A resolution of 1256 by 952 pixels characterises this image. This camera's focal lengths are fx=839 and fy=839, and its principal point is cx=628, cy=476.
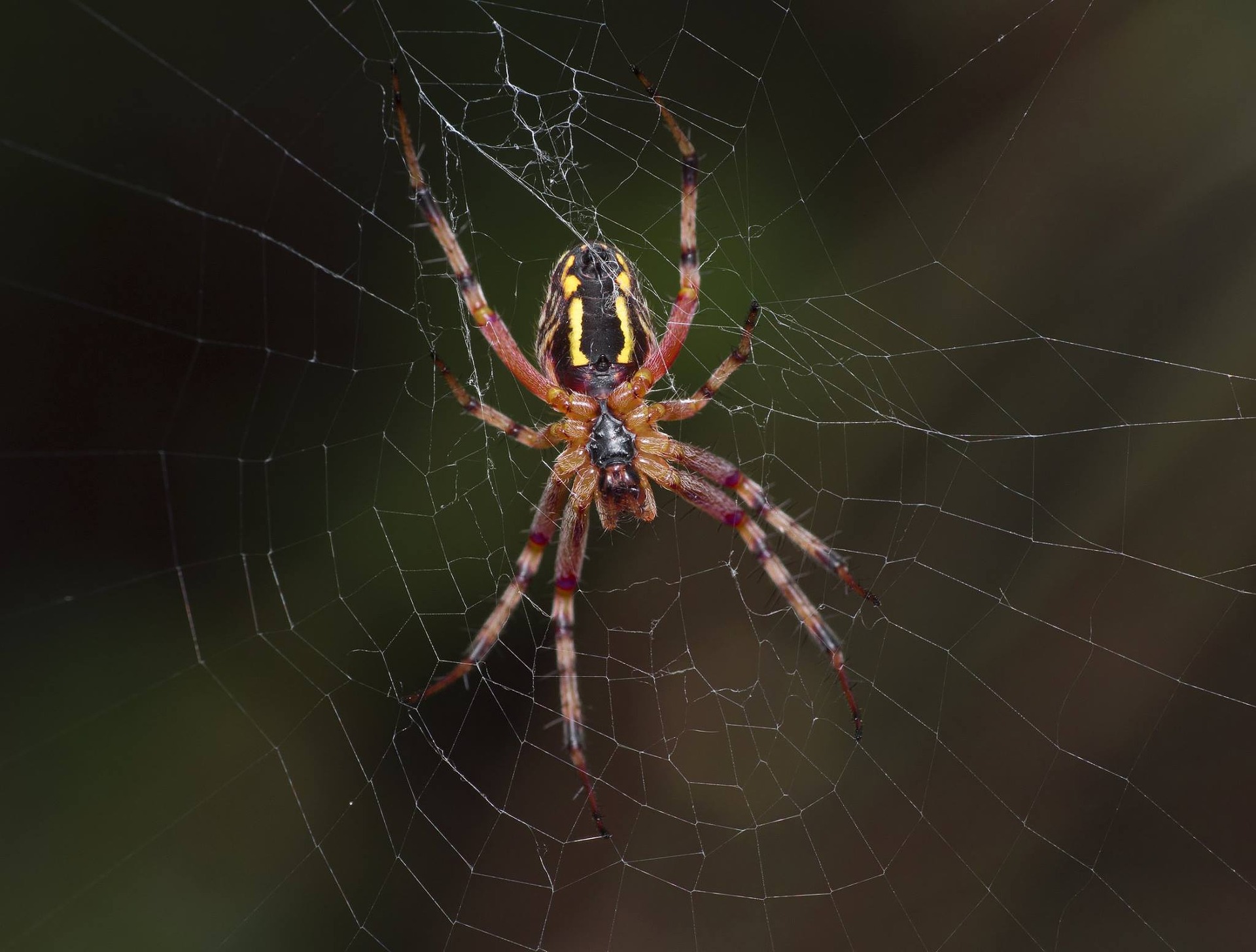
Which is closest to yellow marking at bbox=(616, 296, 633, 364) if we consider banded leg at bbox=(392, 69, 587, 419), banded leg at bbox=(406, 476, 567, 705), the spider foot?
banded leg at bbox=(392, 69, 587, 419)

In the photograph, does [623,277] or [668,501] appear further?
[668,501]

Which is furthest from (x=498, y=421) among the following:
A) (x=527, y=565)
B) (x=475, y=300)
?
(x=527, y=565)

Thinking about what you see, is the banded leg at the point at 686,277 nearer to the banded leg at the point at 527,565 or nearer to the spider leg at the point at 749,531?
the spider leg at the point at 749,531

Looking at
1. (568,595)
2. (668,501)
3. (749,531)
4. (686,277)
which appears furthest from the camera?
(668,501)

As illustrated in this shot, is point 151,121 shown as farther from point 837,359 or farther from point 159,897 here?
point 159,897

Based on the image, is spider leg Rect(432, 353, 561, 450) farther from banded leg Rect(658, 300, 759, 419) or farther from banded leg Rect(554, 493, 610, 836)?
banded leg Rect(658, 300, 759, 419)

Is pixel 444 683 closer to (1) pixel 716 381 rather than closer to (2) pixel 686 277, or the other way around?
(1) pixel 716 381

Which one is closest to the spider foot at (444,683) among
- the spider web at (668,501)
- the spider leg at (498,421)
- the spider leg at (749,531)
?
the spider web at (668,501)
